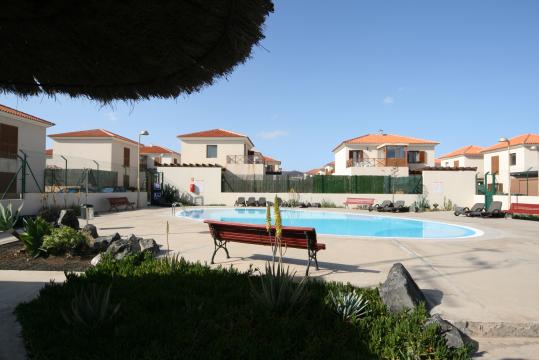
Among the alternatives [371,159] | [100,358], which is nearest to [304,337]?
[100,358]

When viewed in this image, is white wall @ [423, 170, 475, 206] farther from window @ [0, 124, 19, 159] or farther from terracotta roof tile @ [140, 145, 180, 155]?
terracotta roof tile @ [140, 145, 180, 155]

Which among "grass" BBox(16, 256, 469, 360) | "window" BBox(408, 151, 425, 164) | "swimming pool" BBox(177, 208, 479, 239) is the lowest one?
"swimming pool" BBox(177, 208, 479, 239)

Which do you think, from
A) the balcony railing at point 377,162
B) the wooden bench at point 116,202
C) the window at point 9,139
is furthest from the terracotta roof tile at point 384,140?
the window at point 9,139

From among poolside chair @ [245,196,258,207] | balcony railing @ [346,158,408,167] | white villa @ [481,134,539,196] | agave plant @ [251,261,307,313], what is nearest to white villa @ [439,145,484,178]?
white villa @ [481,134,539,196]

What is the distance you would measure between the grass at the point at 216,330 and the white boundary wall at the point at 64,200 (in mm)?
11080

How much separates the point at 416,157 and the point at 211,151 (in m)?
22.8

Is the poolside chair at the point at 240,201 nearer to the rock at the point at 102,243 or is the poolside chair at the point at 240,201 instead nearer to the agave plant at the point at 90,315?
the rock at the point at 102,243

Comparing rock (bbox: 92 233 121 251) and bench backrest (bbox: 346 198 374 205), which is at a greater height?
bench backrest (bbox: 346 198 374 205)

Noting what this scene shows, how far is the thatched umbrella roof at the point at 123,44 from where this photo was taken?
242 centimetres

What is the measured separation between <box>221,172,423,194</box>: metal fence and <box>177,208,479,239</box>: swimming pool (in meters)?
4.11

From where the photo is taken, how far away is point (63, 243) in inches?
281

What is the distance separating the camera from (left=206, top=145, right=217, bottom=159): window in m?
35.1

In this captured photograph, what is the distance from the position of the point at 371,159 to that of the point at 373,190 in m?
9.40

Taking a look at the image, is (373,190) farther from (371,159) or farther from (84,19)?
(84,19)
